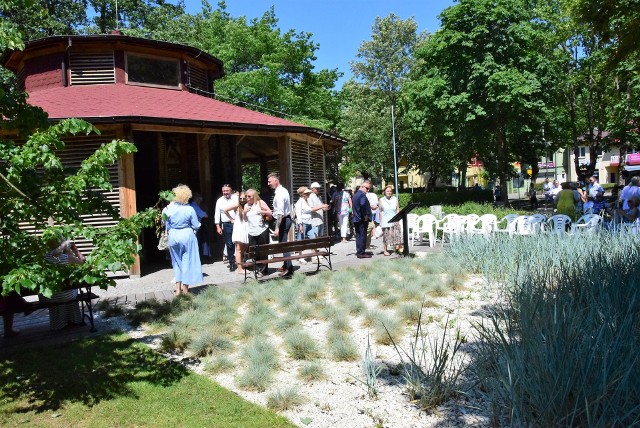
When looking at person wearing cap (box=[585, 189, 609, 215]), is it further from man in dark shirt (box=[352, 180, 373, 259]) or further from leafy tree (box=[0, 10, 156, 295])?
leafy tree (box=[0, 10, 156, 295])

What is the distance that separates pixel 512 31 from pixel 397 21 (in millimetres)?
23631

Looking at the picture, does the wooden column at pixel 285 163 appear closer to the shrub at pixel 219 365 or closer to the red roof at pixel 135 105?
the red roof at pixel 135 105

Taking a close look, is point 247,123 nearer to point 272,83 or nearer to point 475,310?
point 475,310

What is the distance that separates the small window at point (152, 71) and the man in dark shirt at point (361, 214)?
756 cm

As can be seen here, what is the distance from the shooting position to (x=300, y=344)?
5.39m

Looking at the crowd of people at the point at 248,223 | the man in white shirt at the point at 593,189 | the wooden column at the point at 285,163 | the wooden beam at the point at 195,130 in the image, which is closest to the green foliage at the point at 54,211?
the crowd of people at the point at 248,223

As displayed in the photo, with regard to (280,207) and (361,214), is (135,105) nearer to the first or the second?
(280,207)

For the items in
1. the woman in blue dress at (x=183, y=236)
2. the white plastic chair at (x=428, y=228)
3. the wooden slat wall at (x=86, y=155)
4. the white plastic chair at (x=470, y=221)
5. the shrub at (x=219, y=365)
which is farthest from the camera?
the white plastic chair at (x=428, y=228)

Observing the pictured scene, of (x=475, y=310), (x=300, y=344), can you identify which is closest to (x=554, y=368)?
(x=300, y=344)

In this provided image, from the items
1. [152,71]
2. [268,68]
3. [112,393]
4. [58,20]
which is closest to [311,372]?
[112,393]

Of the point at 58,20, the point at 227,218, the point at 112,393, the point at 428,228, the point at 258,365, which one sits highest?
the point at 58,20

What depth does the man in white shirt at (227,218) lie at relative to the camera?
11.3 m

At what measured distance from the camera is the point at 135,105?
12.2 meters

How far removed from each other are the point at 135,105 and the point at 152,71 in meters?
3.68
